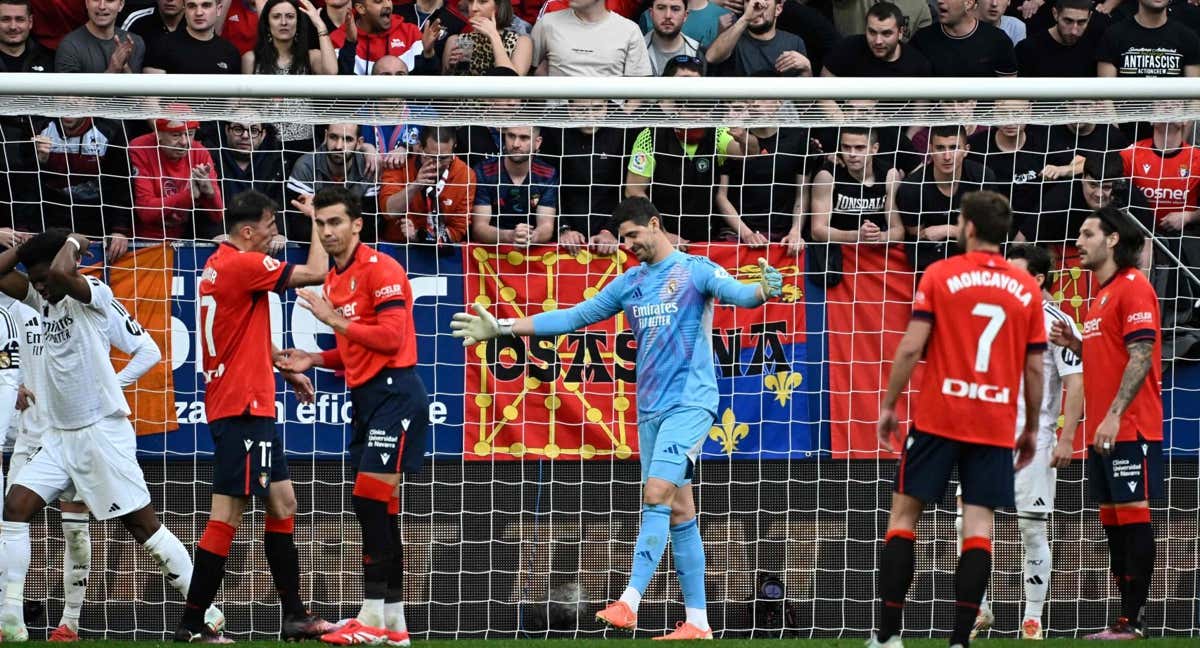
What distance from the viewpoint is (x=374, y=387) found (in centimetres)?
821

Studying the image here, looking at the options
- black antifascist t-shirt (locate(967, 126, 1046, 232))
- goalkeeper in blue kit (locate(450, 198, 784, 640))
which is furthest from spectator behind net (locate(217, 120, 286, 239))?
black antifascist t-shirt (locate(967, 126, 1046, 232))

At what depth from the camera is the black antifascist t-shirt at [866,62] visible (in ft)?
40.4

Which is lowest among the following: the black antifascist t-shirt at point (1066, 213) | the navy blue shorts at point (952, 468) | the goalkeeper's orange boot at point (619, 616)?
the goalkeeper's orange boot at point (619, 616)

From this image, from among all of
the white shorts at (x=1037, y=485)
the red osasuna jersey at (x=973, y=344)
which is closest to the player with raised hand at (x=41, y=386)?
the red osasuna jersey at (x=973, y=344)

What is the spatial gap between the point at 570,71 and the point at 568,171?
1.63m

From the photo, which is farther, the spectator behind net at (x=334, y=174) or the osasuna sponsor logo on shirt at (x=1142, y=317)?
the spectator behind net at (x=334, y=174)

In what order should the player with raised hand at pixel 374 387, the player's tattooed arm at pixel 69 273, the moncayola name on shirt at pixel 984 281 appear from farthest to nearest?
the player's tattooed arm at pixel 69 273
the player with raised hand at pixel 374 387
the moncayola name on shirt at pixel 984 281

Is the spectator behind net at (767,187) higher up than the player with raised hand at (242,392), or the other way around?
the spectator behind net at (767,187)

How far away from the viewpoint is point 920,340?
7.00m

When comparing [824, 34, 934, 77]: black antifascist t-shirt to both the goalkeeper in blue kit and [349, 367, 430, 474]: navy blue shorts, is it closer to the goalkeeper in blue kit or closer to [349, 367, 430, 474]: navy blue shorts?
the goalkeeper in blue kit

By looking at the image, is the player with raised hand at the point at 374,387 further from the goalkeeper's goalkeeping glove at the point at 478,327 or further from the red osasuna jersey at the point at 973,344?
the red osasuna jersey at the point at 973,344

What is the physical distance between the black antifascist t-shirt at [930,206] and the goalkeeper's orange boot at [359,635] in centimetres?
462

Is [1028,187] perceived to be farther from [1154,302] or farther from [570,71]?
[570,71]

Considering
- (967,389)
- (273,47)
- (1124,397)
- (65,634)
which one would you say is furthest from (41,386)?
(1124,397)
